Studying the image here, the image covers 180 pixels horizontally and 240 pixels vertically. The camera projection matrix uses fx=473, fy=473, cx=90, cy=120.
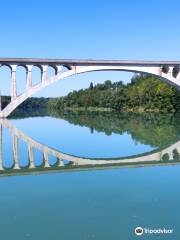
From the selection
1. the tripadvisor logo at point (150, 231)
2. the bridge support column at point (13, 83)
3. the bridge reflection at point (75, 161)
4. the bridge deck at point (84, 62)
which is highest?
the bridge deck at point (84, 62)

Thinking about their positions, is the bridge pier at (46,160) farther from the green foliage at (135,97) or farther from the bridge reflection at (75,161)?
the green foliage at (135,97)

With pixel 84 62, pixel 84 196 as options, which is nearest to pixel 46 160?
pixel 84 196

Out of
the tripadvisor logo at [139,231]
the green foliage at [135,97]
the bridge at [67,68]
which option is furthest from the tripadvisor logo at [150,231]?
the green foliage at [135,97]

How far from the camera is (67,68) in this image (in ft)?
113

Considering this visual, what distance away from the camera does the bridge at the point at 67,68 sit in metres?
32.4

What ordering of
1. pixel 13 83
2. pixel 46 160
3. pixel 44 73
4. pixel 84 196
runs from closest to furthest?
pixel 84 196 < pixel 46 160 < pixel 13 83 < pixel 44 73

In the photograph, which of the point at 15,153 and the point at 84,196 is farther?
the point at 15,153

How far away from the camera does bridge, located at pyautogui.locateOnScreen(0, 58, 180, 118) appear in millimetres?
32438

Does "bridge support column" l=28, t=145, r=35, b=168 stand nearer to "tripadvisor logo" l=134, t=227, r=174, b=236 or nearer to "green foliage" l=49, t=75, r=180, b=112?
"tripadvisor logo" l=134, t=227, r=174, b=236

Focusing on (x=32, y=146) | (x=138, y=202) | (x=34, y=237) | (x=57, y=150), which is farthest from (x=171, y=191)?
(x=32, y=146)

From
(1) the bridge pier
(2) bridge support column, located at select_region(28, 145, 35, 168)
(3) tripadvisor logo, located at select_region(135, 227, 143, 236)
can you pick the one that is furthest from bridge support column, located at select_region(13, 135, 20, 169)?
(3) tripadvisor logo, located at select_region(135, 227, 143, 236)

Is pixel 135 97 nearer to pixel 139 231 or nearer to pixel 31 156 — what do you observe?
pixel 31 156

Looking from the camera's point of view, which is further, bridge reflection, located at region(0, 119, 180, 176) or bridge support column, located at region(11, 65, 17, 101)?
bridge support column, located at region(11, 65, 17, 101)

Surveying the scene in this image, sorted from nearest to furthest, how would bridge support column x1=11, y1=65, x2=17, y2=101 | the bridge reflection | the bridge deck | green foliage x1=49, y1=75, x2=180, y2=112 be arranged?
the bridge reflection, the bridge deck, bridge support column x1=11, y1=65, x2=17, y2=101, green foliage x1=49, y1=75, x2=180, y2=112
